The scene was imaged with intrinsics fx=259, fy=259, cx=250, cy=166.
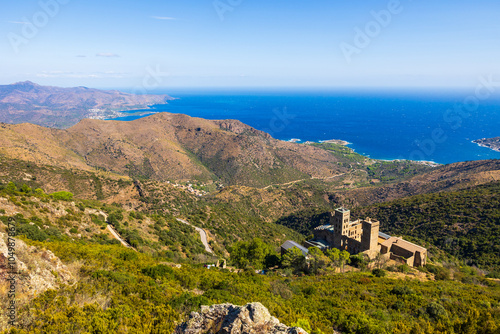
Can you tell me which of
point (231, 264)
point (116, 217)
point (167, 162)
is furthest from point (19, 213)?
point (167, 162)

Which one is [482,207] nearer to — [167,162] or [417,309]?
[417,309]

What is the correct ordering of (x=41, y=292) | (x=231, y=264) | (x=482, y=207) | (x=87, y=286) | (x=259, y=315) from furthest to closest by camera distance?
(x=482, y=207) < (x=231, y=264) < (x=87, y=286) < (x=41, y=292) < (x=259, y=315)

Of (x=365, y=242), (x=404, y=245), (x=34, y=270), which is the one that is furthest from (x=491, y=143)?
(x=34, y=270)

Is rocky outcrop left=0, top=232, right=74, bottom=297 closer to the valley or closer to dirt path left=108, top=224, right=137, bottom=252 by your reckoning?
the valley

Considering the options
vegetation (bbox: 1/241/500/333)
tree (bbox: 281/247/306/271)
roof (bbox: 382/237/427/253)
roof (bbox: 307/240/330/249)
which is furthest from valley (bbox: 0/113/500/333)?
roof (bbox: 307/240/330/249)

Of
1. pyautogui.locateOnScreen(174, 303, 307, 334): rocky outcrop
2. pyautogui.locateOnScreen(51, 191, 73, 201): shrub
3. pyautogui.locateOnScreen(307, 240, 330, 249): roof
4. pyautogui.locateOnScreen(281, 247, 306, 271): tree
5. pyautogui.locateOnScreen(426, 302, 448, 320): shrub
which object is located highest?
pyautogui.locateOnScreen(174, 303, 307, 334): rocky outcrop

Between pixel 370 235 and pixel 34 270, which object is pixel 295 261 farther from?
pixel 34 270
